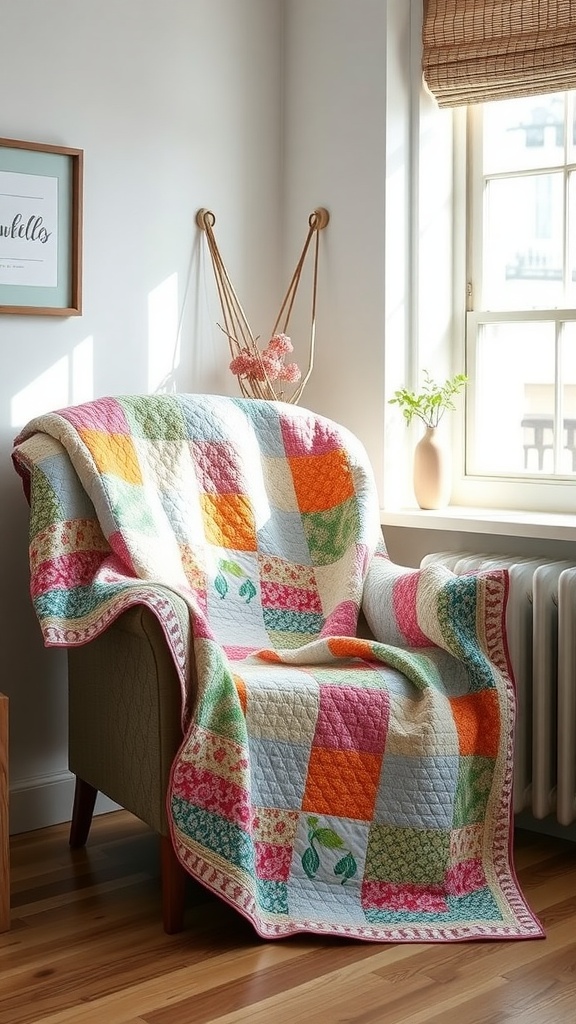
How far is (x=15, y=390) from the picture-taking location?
2752 millimetres

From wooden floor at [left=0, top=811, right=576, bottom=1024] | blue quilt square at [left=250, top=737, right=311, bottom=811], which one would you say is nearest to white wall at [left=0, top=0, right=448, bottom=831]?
wooden floor at [left=0, top=811, right=576, bottom=1024]

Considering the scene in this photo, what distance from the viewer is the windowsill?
106 inches

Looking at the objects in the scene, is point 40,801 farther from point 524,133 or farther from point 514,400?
point 524,133

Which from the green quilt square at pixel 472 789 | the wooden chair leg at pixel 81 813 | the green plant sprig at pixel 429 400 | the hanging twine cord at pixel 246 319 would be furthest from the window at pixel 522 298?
the wooden chair leg at pixel 81 813

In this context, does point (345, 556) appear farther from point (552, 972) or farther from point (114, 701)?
point (552, 972)

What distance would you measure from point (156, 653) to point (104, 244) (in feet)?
4.01

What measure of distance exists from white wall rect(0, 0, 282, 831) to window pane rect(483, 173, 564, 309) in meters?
0.63

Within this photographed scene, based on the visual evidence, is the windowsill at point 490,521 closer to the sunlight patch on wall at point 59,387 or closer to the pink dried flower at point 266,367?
the pink dried flower at point 266,367

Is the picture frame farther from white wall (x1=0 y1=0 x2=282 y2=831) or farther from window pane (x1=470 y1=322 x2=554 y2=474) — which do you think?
window pane (x1=470 y1=322 x2=554 y2=474)

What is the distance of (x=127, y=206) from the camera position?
2.95 meters

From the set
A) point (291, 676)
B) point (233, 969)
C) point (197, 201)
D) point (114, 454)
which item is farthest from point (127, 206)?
point (233, 969)

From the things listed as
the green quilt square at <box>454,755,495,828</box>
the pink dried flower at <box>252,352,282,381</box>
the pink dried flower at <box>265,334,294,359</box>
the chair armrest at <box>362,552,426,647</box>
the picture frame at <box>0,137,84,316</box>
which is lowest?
the green quilt square at <box>454,755,495,828</box>

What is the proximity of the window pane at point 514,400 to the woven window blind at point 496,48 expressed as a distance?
606 mm

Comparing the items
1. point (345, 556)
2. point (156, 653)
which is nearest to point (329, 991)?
point (156, 653)
